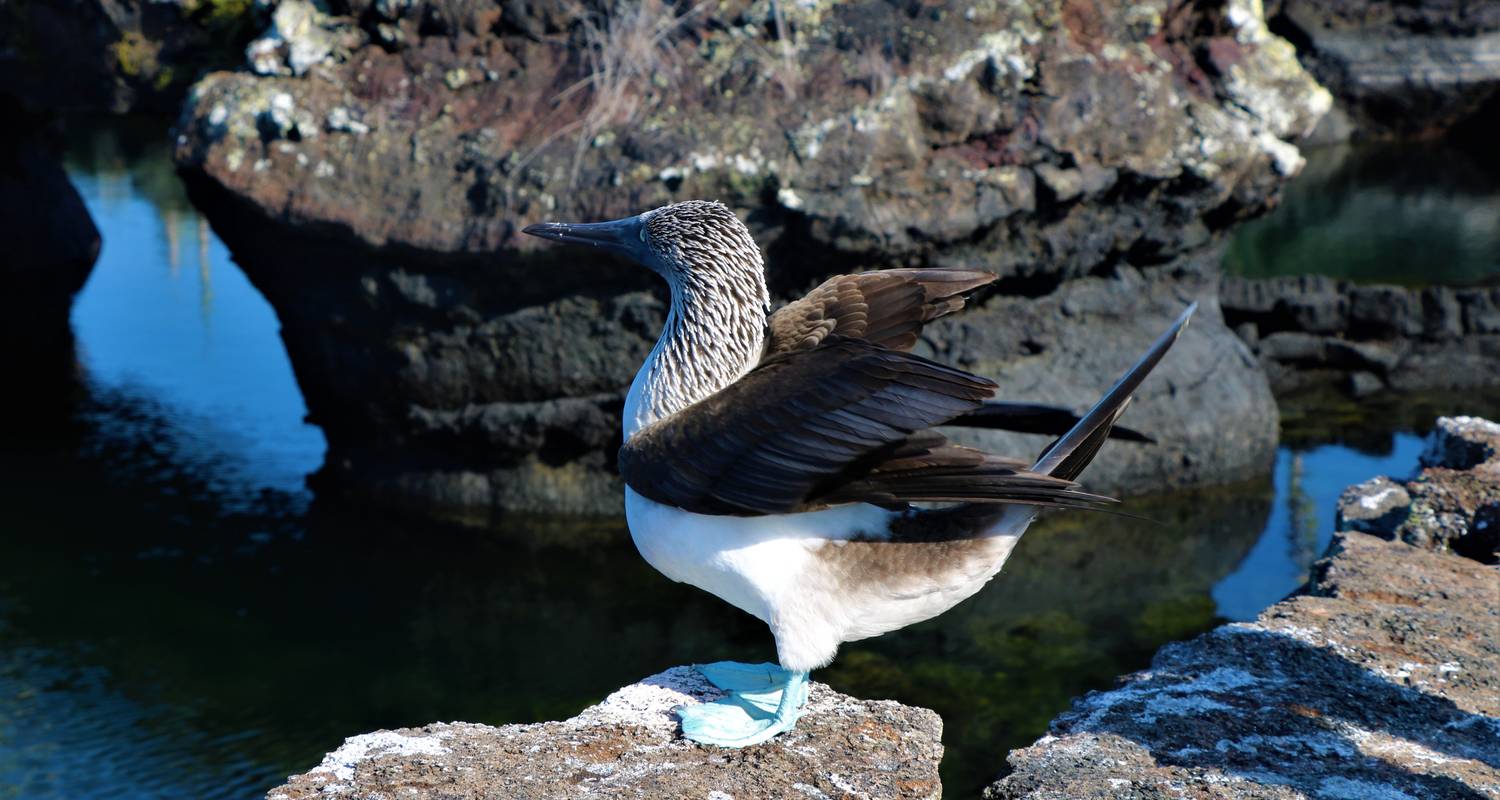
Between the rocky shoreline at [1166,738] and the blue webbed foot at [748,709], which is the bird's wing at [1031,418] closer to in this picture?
the rocky shoreline at [1166,738]

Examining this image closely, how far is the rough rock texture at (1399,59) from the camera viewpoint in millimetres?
23281

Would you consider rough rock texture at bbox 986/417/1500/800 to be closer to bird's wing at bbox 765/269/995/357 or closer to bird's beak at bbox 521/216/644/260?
bird's wing at bbox 765/269/995/357

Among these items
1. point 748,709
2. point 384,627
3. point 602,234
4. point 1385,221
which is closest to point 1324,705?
point 748,709

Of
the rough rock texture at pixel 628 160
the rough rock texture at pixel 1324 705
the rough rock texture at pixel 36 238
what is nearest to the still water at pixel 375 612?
the rough rock texture at pixel 628 160

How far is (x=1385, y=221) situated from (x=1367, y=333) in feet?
22.6

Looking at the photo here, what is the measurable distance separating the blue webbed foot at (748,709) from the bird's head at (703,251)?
1.03 meters

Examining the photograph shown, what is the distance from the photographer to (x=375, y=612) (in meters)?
8.14

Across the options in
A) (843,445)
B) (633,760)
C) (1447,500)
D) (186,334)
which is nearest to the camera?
(843,445)

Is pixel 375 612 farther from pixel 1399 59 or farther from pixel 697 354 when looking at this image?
pixel 1399 59

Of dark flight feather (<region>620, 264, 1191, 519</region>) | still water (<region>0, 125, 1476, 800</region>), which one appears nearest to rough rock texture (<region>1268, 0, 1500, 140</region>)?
still water (<region>0, 125, 1476, 800</region>)

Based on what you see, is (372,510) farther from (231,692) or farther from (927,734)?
(927,734)

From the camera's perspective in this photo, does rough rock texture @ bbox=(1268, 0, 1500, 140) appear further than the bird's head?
Yes

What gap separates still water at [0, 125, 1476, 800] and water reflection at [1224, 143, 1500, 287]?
5.14 metres

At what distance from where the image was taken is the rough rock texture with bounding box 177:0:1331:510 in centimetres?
801
